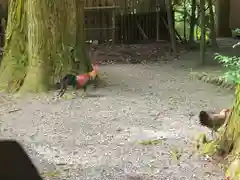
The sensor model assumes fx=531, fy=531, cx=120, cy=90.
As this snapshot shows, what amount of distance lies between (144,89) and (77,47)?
1.24 metres

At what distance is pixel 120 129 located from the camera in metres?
5.81

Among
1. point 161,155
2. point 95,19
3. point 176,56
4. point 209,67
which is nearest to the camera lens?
point 161,155

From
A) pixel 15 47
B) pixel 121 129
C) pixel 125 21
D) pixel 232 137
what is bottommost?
pixel 121 129

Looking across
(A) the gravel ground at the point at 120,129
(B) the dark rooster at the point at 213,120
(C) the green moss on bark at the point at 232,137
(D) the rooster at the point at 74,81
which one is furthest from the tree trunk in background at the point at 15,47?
(C) the green moss on bark at the point at 232,137

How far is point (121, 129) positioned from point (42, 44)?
272cm

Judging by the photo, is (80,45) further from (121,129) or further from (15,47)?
(121,129)

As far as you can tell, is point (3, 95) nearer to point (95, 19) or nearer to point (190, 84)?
point (190, 84)

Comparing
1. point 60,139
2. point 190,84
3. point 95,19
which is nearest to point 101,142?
point 60,139

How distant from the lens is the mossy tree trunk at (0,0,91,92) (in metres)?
7.95

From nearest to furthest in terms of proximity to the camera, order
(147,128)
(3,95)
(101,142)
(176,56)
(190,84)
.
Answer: (101,142), (147,128), (3,95), (190,84), (176,56)

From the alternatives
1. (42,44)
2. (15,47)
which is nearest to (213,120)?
(42,44)

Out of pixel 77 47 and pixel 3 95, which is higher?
pixel 77 47

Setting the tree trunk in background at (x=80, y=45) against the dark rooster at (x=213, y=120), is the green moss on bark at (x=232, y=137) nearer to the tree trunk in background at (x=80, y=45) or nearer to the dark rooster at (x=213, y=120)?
the dark rooster at (x=213, y=120)

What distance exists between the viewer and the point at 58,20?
8.02m
